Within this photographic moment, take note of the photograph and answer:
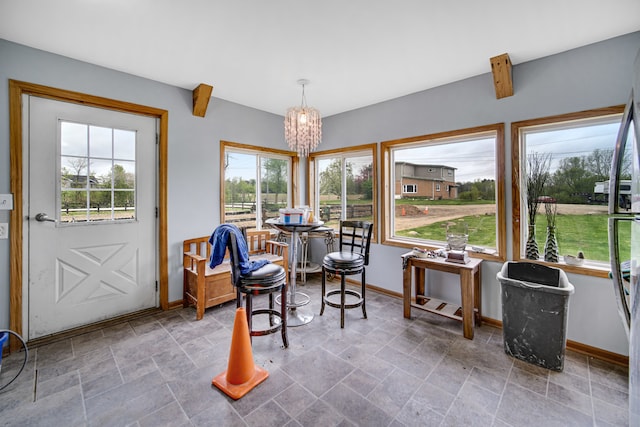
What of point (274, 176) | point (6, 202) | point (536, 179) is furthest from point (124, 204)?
point (536, 179)

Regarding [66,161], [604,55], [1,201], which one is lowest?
[1,201]

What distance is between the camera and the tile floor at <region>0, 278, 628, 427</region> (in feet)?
5.24

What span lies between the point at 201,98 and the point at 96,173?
1.30 m

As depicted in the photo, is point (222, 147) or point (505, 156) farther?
point (222, 147)

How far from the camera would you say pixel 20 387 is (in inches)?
71.6

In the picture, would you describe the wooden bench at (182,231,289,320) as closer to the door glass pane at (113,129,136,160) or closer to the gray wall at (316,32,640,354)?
the door glass pane at (113,129,136,160)

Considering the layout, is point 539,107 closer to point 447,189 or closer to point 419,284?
point 447,189

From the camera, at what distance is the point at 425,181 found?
342 cm

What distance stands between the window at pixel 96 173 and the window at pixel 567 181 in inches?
151

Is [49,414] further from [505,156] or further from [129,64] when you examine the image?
[505,156]

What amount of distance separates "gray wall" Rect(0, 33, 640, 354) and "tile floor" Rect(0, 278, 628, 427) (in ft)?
1.73

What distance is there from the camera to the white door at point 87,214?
238cm

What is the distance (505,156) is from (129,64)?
367 cm

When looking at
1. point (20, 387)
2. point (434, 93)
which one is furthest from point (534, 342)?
point (20, 387)
